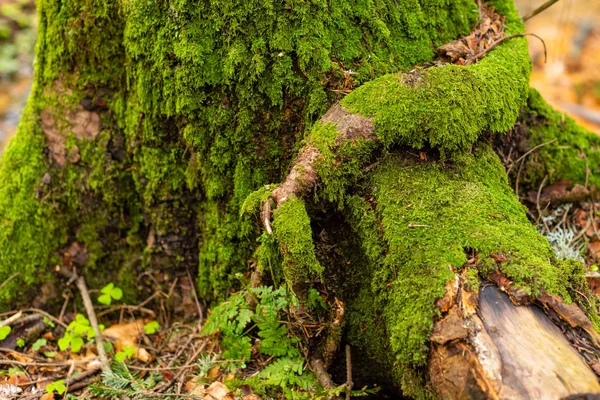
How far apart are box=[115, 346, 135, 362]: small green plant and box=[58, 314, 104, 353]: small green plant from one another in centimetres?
26

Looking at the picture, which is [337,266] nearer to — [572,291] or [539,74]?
[572,291]

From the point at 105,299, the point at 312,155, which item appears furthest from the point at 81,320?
the point at 312,155

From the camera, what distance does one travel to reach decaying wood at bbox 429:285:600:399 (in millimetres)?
1787

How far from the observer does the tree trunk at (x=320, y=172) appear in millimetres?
2104

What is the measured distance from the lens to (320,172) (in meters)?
2.48

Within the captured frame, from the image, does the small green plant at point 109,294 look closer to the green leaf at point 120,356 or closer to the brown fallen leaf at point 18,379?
the green leaf at point 120,356

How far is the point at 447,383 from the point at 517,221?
926mm

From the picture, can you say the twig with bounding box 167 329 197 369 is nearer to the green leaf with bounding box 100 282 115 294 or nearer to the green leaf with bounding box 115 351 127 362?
the green leaf with bounding box 115 351 127 362

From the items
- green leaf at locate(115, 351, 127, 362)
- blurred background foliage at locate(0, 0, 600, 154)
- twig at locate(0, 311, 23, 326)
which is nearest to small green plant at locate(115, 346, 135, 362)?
green leaf at locate(115, 351, 127, 362)

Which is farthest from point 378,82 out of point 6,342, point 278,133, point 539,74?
point 539,74

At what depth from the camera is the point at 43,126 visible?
11.2 feet

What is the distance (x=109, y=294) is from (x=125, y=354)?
53 cm

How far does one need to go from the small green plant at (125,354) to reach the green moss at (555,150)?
2851mm

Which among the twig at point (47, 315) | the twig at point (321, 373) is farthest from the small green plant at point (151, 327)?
the twig at point (321, 373)
